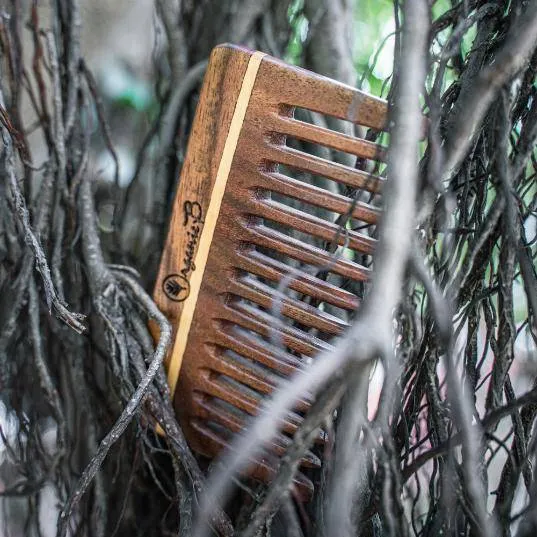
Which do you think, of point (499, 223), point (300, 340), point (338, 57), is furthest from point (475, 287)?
point (338, 57)

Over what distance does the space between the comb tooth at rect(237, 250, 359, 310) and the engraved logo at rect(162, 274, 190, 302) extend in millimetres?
89

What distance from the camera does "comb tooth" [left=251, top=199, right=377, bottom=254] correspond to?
653mm

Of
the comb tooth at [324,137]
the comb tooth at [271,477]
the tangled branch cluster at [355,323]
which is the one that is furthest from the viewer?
the comb tooth at [271,477]

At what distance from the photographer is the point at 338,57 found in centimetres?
92

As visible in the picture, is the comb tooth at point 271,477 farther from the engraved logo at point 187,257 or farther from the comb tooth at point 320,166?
the comb tooth at point 320,166

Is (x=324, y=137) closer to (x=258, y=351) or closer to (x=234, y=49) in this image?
(x=234, y=49)

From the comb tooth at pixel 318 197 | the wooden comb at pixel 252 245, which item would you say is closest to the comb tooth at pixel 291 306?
the wooden comb at pixel 252 245

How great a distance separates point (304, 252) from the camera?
681 mm

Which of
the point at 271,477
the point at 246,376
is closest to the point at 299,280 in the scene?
the point at 246,376

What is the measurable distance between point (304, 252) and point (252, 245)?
0.08m

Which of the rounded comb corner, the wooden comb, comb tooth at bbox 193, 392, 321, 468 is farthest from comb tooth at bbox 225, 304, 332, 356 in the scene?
the rounded comb corner

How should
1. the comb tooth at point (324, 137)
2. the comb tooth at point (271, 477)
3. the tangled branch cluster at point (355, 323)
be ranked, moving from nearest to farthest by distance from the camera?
the tangled branch cluster at point (355, 323)
the comb tooth at point (324, 137)
the comb tooth at point (271, 477)

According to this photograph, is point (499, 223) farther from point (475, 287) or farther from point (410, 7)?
point (410, 7)

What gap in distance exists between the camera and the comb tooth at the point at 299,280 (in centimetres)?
68
